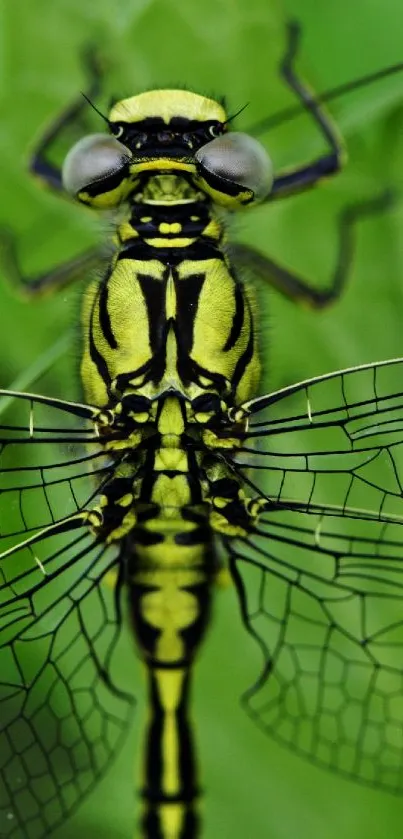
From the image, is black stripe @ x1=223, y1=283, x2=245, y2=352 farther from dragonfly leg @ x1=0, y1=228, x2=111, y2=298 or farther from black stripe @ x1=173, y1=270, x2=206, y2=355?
dragonfly leg @ x1=0, y1=228, x2=111, y2=298

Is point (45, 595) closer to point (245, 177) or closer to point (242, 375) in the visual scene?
point (242, 375)

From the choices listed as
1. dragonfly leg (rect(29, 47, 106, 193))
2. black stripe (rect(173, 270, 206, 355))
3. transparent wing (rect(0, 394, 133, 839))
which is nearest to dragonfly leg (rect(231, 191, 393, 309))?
black stripe (rect(173, 270, 206, 355))

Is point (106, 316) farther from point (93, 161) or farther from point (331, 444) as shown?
point (331, 444)

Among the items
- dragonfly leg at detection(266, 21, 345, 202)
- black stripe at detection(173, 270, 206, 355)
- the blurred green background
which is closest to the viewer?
black stripe at detection(173, 270, 206, 355)

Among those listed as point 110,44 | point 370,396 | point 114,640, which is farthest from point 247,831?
point 110,44

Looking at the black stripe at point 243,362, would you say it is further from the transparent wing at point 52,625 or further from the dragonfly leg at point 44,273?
the dragonfly leg at point 44,273

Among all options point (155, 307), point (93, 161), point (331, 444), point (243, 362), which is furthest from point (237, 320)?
point (331, 444)
